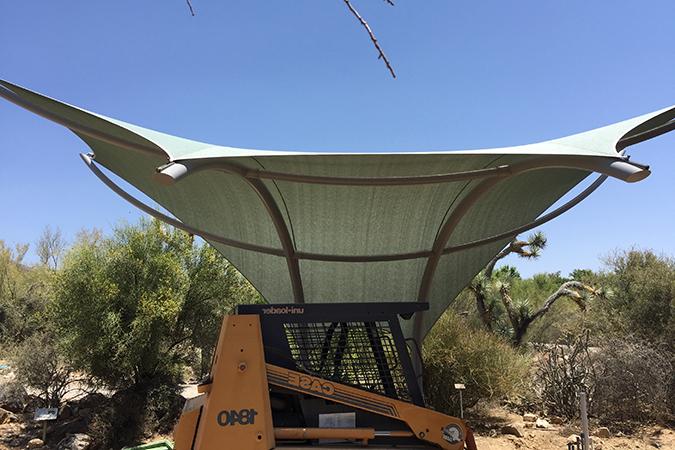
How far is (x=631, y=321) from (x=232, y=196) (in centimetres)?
1207

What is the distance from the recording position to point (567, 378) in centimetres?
1365

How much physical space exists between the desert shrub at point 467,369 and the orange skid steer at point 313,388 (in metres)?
10.1

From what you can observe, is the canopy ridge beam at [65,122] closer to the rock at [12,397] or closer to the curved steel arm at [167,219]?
the curved steel arm at [167,219]

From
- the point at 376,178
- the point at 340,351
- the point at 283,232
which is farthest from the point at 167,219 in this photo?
the point at 340,351

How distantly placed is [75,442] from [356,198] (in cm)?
1171

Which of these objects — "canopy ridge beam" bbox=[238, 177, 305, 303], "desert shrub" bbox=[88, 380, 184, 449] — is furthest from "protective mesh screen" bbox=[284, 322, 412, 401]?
"desert shrub" bbox=[88, 380, 184, 449]

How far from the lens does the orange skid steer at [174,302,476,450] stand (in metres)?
4.54

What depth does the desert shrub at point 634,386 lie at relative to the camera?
12633 millimetres

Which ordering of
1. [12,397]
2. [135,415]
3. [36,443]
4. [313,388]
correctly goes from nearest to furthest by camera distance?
[313,388]
[36,443]
[135,415]
[12,397]

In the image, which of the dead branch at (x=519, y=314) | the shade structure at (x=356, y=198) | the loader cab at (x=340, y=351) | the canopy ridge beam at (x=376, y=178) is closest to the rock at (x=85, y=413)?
the shade structure at (x=356, y=198)

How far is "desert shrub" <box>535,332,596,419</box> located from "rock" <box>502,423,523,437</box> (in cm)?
159

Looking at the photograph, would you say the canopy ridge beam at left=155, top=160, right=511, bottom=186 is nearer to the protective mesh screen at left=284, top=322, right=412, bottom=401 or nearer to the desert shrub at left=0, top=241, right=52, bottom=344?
the protective mesh screen at left=284, top=322, right=412, bottom=401

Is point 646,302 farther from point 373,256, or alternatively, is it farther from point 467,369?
point 373,256

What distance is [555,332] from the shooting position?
27828 millimetres
